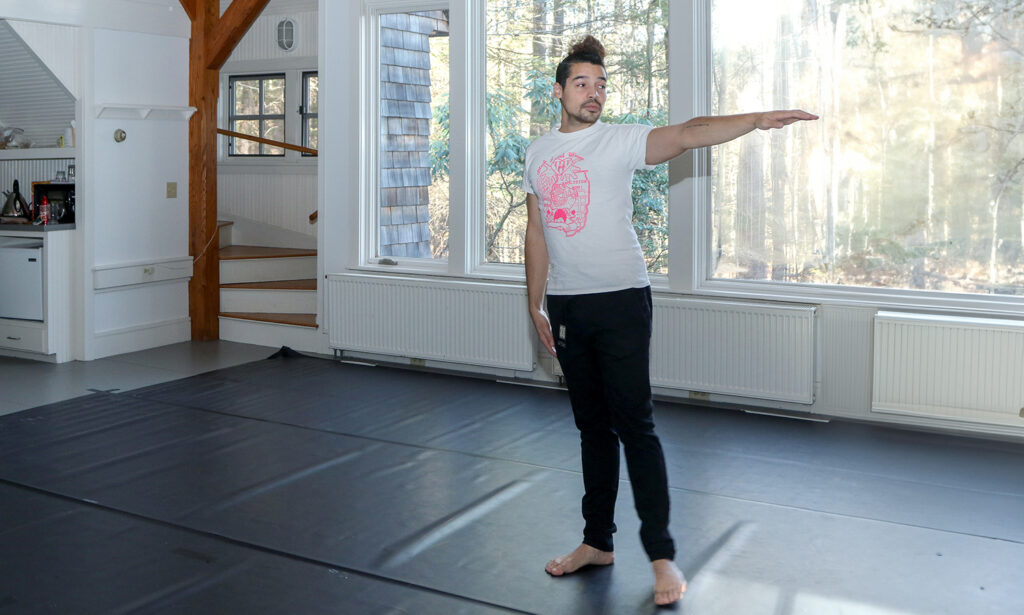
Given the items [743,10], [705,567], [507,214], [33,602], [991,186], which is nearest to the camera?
[33,602]

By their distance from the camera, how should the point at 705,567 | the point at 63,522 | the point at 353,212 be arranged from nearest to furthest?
the point at 705,567, the point at 63,522, the point at 353,212

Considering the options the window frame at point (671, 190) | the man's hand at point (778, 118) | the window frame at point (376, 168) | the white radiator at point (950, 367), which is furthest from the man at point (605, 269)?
the window frame at point (376, 168)

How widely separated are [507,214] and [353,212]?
3.83ft

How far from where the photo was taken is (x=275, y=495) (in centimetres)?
405

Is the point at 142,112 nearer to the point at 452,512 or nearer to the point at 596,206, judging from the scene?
the point at 452,512

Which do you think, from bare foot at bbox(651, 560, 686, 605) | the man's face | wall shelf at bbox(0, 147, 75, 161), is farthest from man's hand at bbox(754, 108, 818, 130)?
wall shelf at bbox(0, 147, 75, 161)

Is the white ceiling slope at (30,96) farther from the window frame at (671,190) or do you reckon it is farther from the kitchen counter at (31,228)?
the window frame at (671,190)

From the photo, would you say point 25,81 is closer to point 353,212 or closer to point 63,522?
point 353,212

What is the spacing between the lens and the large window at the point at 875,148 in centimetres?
495

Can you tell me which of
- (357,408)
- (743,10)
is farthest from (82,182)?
(743,10)

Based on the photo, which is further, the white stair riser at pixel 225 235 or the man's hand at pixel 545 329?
the white stair riser at pixel 225 235

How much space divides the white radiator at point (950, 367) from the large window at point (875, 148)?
0.35 meters

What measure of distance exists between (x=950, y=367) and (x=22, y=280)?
576 centimetres

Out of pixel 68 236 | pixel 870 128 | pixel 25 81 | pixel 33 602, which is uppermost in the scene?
pixel 25 81
